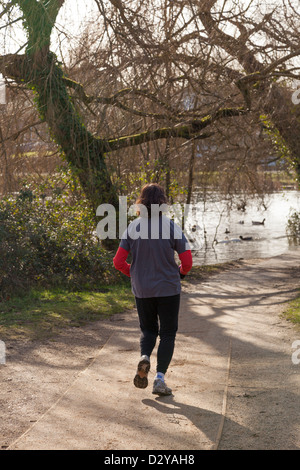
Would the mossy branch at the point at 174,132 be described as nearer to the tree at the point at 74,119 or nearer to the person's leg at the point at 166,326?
the tree at the point at 74,119

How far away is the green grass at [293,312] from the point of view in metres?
9.31

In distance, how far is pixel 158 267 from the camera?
225 inches

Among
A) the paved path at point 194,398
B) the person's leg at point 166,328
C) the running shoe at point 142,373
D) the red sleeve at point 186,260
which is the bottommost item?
the paved path at point 194,398

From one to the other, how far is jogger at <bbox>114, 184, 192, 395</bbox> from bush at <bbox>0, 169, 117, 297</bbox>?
6044 mm

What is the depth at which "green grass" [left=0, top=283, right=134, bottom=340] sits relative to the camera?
28.5 ft

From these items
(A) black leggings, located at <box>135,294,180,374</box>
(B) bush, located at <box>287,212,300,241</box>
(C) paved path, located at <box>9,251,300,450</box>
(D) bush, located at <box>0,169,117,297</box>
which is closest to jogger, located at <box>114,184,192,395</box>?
(A) black leggings, located at <box>135,294,180,374</box>

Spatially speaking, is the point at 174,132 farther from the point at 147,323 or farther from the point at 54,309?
the point at 147,323

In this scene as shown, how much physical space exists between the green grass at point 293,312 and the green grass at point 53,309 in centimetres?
258

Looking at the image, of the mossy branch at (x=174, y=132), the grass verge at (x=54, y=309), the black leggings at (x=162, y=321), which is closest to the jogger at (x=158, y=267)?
the black leggings at (x=162, y=321)

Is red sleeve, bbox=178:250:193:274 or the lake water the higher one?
red sleeve, bbox=178:250:193:274

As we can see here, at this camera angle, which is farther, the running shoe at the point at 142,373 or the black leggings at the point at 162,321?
the black leggings at the point at 162,321

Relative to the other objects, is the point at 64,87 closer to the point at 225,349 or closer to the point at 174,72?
the point at 174,72

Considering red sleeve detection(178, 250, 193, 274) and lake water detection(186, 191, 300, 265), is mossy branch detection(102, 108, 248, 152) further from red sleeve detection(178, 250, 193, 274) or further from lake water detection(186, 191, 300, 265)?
red sleeve detection(178, 250, 193, 274)

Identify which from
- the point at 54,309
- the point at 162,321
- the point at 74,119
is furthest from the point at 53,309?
the point at 74,119
